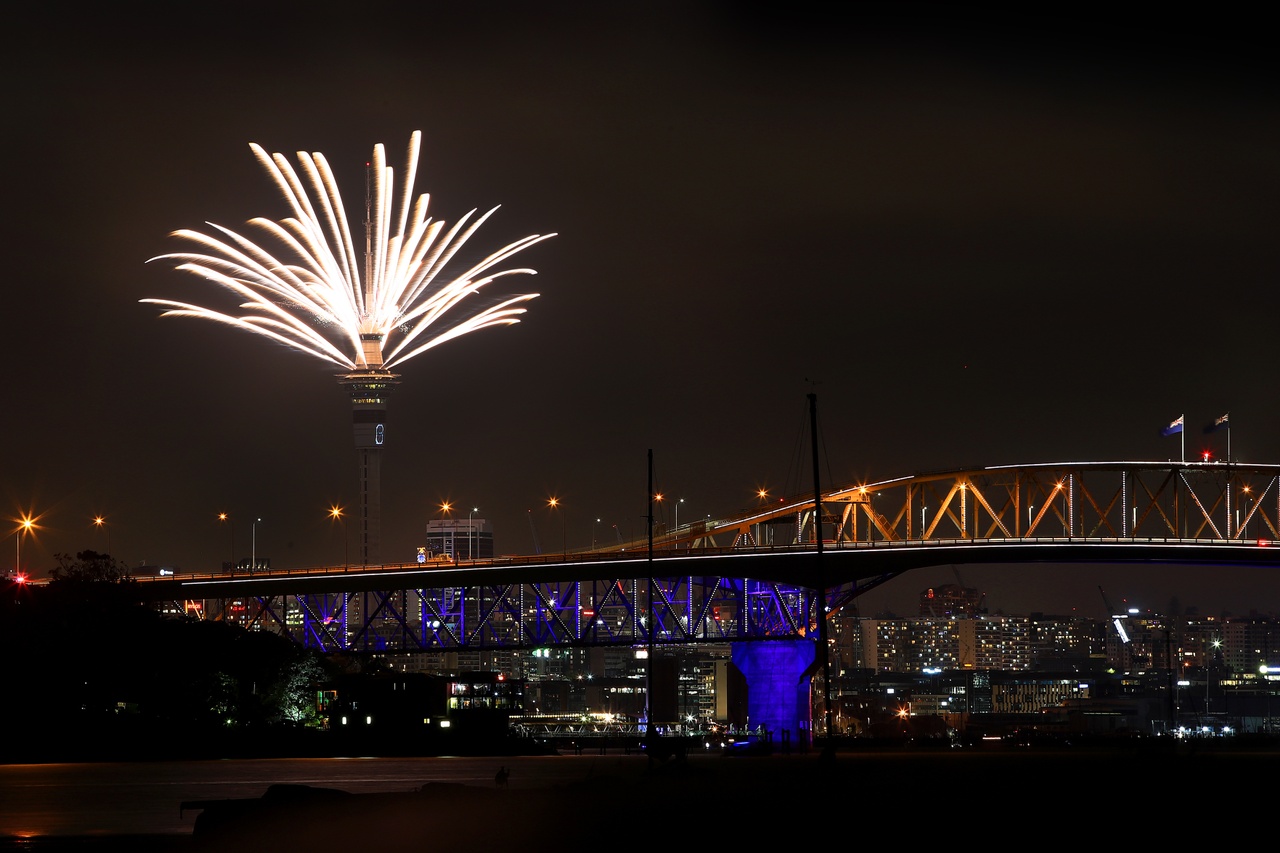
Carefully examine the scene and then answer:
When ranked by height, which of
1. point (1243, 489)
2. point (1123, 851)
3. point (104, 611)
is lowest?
point (1123, 851)

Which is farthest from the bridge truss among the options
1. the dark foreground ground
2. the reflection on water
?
the dark foreground ground

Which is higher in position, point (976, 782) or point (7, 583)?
point (7, 583)

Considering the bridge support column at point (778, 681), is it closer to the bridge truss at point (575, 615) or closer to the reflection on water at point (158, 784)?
the bridge truss at point (575, 615)

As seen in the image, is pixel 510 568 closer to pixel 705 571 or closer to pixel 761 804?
pixel 705 571

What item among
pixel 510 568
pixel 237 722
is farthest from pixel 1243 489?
pixel 237 722

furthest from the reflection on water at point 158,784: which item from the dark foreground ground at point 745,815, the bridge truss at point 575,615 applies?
the bridge truss at point 575,615

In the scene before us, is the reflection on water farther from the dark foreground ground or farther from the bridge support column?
the bridge support column

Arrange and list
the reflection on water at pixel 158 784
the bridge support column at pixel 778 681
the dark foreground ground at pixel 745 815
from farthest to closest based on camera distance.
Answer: the bridge support column at pixel 778 681
the reflection on water at pixel 158 784
the dark foreground ground at pixel 745 815
